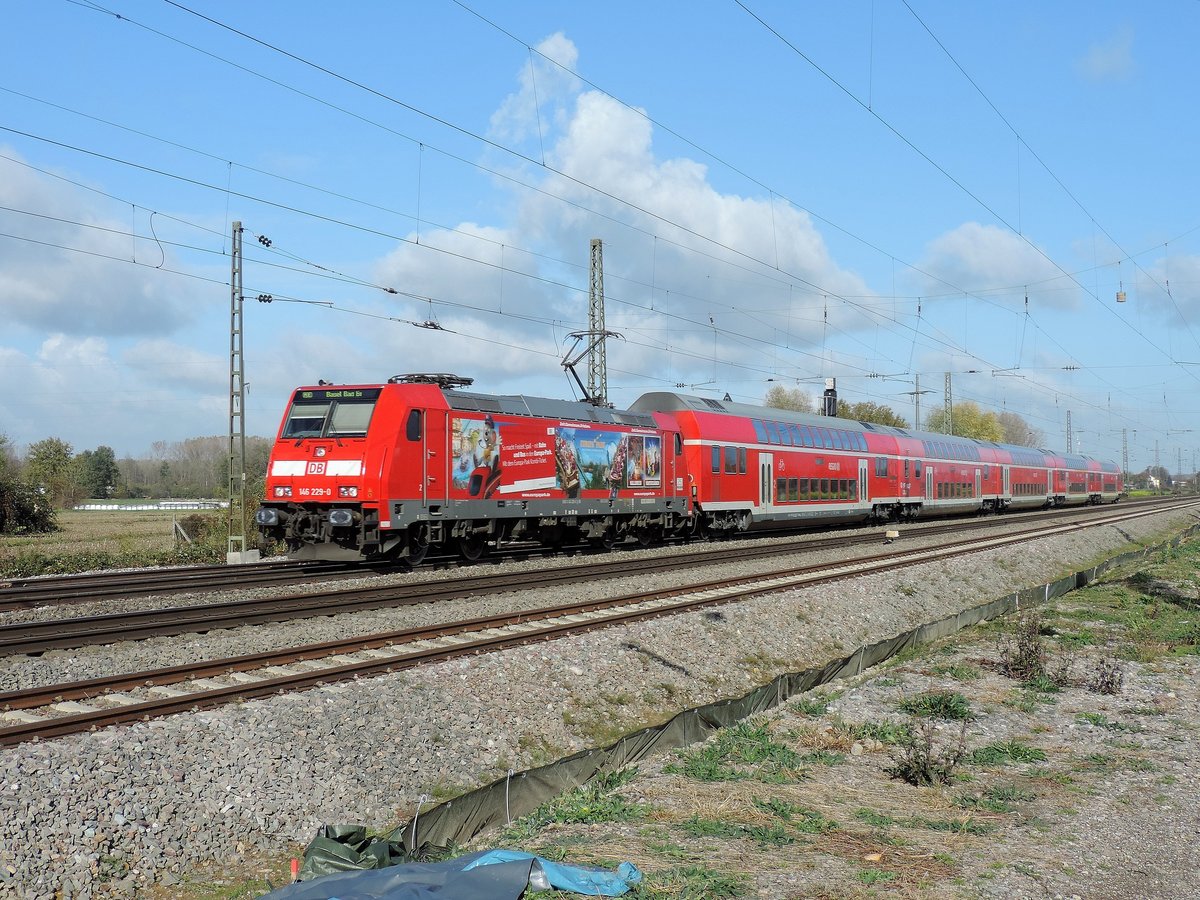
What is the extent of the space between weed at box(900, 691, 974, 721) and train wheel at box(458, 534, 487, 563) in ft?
42.1

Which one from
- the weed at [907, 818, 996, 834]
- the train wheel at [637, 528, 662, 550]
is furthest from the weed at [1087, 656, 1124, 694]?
the train wheel at [637, 528, 662, 550]

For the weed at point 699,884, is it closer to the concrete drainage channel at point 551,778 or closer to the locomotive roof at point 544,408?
the concrete drainage channel at point 551,778

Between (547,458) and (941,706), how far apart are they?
1424cm

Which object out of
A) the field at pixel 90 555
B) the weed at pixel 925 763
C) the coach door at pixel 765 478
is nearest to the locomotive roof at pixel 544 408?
the coach door at pixel 765 478

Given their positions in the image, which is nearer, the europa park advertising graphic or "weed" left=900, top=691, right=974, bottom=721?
"weed" left=900, top=691, right=974, bottom=721

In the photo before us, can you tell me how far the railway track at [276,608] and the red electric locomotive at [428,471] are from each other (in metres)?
1.83

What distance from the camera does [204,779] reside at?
Answer: 7.62 m

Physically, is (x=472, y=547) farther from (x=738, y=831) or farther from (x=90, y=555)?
(x=738, y=831)

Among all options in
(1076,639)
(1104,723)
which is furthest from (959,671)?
(1076,639)

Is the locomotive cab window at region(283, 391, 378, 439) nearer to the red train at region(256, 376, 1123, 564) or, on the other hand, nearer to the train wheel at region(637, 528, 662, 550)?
the red train at region(256, 376, 1123, 564)

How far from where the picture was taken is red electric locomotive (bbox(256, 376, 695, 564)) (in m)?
19.1

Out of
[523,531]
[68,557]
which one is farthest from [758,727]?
[68,557]

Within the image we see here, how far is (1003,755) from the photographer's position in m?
9.08

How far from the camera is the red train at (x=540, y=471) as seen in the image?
757 inches
